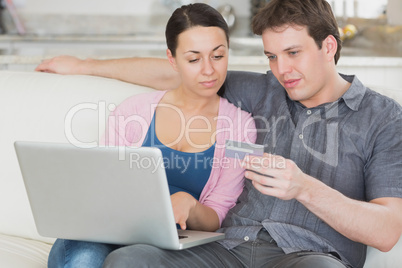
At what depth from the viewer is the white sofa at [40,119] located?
83.7 inches

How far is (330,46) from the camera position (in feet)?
6.10

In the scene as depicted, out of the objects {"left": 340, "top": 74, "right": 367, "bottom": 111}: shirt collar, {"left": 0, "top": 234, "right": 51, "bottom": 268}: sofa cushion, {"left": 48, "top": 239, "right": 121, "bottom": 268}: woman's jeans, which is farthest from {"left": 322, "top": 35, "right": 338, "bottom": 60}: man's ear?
{"left": 0, "top": 234, "right": 51, "bottom": 268}: sofa cushion

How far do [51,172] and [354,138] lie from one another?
0.88 meters

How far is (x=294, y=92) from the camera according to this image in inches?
71.0

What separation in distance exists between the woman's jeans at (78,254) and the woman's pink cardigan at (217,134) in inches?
16.1

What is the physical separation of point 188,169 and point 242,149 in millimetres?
511

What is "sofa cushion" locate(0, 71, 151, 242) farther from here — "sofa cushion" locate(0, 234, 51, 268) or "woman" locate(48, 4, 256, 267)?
"woman" locate(48, 4, 256, 267)

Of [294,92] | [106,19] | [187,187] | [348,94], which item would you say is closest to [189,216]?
[187,187]

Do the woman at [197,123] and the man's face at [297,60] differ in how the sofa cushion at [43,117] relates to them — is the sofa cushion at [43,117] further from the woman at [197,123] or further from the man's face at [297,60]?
the man's face at [297,60]

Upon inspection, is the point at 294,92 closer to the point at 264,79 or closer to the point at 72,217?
the point at 264,79

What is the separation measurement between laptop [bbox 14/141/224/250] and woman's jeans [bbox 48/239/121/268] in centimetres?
5

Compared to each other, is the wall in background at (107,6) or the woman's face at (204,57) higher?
the wall in background at (107,6)

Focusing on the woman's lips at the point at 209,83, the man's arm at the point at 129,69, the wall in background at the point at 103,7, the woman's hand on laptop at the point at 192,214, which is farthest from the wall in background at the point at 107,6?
the woman's hand on laptop at the point at 192,214

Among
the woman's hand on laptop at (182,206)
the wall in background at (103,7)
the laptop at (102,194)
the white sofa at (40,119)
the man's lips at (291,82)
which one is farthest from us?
the wall in background at (103,7)
